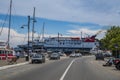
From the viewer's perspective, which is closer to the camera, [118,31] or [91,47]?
[118,31]

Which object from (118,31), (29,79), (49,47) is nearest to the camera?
(29,79)

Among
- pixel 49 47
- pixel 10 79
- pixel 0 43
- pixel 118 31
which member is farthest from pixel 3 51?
pixel 49 47

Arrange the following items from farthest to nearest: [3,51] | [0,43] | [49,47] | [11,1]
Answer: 1. [49,47]
2. [0,43]
3. [3,51]
4. [11,1]

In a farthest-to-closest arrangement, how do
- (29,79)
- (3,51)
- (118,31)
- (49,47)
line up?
(49,47), (118,31), (3,51), (29,79)

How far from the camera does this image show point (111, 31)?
93188mm

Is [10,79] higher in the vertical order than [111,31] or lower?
lower

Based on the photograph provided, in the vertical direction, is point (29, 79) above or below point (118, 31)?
below

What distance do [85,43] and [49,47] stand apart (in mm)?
19243

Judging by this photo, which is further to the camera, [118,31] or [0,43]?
[118,31]

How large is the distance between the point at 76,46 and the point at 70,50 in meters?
4.22

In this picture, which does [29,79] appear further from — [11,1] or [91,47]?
[91,47]

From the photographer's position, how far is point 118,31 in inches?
3445

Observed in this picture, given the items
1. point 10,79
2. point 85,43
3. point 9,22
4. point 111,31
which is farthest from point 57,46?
point 10,79

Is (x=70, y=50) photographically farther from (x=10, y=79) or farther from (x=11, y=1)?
(x=10, y=79)
